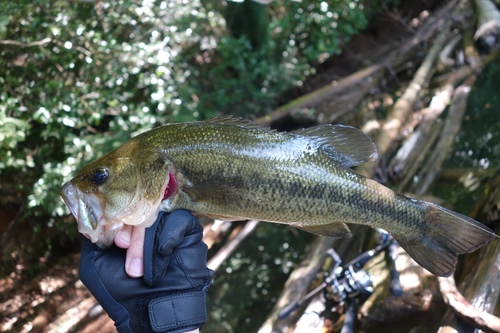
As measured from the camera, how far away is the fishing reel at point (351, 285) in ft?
11.0

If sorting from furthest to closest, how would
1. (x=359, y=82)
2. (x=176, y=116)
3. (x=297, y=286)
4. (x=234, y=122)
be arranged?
(x=359, y=82) < (x=176, y=116) < (x=297, y=286) < (x=234, y=122)

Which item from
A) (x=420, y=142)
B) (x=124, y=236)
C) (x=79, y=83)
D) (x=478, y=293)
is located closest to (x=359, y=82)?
(x=420, y=142)

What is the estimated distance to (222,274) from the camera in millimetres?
5875

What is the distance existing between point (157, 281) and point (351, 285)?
2110mm

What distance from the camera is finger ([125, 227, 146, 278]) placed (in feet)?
6.13

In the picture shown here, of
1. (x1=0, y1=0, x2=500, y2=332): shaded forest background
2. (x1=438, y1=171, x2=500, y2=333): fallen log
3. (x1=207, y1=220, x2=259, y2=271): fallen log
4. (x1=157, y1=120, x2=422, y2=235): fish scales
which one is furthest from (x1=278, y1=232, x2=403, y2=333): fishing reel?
(x1=157, y1=120, x2=422, y2=235): fish scales

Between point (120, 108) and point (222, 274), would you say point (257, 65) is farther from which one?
point (222, 274)

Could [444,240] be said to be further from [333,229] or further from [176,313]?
[176,313]

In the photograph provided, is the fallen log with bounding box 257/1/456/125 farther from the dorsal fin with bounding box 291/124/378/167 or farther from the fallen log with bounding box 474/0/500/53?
the dorsal fin with bounding box 291/124/378/167

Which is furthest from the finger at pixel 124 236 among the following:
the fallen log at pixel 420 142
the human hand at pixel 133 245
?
→ the fallen log at pixel 420 142

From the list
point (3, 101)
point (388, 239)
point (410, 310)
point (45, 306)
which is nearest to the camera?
point (410, 310)

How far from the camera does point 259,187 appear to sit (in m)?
1.97

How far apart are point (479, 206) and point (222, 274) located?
12.1ft

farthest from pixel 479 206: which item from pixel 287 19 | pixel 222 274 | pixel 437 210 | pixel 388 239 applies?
pixel 287 19
